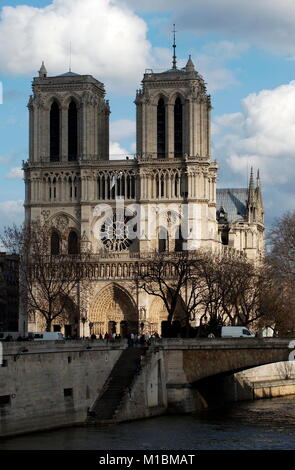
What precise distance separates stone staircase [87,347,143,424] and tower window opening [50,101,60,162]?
56.6 meters

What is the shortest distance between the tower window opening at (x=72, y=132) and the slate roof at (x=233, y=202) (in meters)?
28.1

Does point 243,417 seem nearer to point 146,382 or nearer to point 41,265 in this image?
point 146,382

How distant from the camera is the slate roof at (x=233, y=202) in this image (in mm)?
158000

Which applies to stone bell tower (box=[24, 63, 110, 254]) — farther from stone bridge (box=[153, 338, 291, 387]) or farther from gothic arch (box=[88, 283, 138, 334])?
stone bridge (box=[153, 338, 291, 387])

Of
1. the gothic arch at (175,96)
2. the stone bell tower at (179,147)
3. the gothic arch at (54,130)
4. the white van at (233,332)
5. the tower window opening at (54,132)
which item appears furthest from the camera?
the tower window opening at (54,132)

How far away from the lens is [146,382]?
76.8 m

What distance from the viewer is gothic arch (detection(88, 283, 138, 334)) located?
426 ft

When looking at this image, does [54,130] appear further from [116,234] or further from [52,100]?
[116,234]

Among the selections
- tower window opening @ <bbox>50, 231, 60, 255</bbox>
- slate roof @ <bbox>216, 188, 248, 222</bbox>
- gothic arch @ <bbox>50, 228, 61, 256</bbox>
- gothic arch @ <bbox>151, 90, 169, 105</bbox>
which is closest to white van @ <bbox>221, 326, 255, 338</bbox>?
gothic arch @ <bbox>50, 228, 61, 256</bbox>

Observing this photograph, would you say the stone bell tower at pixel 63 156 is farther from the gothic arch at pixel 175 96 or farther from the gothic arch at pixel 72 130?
the gothic arch at pixel 175 96

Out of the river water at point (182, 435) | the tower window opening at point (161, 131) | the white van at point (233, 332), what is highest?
the tower window opening at point (161, 131)

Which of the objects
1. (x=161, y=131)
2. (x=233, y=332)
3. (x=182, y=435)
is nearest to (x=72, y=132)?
(x=161, y=131)

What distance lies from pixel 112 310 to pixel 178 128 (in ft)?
61.4

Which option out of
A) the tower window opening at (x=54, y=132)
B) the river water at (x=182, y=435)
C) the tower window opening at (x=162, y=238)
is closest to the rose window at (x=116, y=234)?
the tower window opening at (x=162, y=238)
